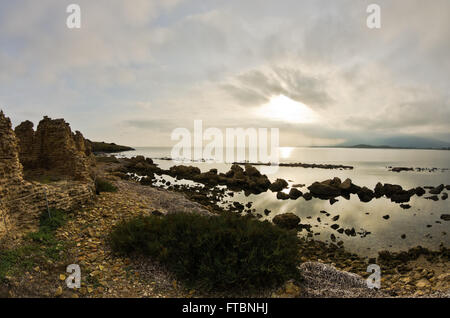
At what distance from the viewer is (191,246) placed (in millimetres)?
6848

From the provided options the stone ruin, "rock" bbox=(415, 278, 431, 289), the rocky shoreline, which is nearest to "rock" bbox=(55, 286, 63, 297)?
the rocky shoreline

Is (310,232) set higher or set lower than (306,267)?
lower

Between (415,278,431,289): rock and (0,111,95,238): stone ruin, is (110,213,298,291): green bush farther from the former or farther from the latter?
(415,278,431,289): rock

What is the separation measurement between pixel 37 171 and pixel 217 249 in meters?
11.0

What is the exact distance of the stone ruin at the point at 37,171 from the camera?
7.81 m

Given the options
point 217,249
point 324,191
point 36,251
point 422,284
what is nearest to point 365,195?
point 324,191

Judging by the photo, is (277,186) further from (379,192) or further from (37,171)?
(37,171)

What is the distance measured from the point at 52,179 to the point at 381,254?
1680 cm

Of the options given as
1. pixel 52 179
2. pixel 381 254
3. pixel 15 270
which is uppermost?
pixel 52 179

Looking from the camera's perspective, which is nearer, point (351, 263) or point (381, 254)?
point (351, 263)

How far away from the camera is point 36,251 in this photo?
6855mm

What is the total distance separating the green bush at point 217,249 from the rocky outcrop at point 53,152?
603 cm

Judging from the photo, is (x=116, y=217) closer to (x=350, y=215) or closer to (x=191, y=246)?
(x=191, y=246)
